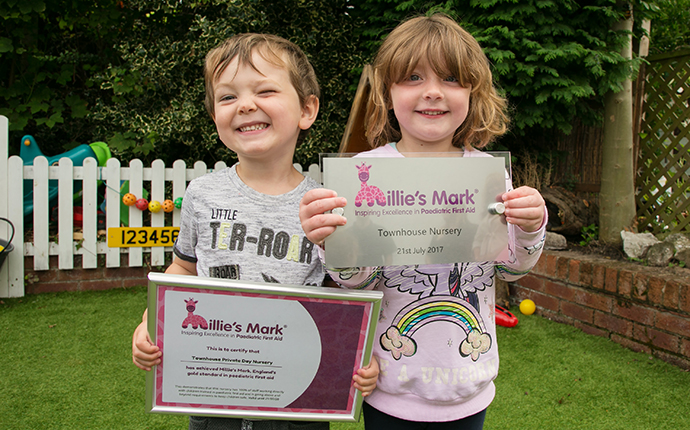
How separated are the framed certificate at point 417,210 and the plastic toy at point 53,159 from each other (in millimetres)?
4148

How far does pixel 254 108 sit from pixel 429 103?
1.45 ft

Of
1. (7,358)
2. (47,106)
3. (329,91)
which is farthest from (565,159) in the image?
(47,106)

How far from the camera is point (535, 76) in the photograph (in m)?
3.75

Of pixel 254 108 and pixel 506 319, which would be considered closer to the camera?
pixel 254 108

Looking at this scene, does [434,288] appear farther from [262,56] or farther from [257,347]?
[262,56]

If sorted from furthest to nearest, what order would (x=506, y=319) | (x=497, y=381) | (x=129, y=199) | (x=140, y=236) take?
1. (x=140, y=236)
2. (x=129, y=199)
3. (x=506, y=319)
4. (x=497, y=381)

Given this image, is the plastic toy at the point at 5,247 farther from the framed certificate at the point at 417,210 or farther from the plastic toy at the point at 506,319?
the plastic toy at the point at 506,319

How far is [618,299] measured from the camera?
3.07m

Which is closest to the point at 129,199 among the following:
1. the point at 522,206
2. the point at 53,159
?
the point at 53,159

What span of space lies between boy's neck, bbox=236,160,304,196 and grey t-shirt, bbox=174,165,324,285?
0.03 metres

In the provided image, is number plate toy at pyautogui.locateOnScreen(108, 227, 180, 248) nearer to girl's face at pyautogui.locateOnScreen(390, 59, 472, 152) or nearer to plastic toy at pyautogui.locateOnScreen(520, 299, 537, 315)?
plastic toy at pyautogui.locateOnScreen(520, 299, 537, 315)

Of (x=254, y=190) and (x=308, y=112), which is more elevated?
(x=308, y=112)

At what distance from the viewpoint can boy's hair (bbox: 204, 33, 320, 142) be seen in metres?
1.17

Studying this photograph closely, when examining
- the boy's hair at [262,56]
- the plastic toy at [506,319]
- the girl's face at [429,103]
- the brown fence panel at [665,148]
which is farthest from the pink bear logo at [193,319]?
the brown fence panel at [665,148]
